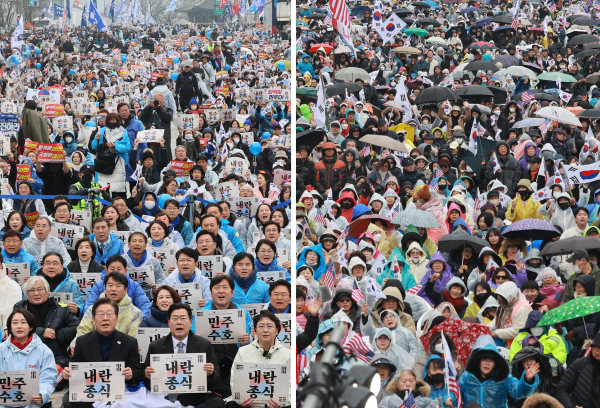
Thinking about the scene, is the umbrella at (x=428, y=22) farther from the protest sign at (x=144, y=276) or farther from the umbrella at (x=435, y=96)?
the protest sign at (x=144, y=276)

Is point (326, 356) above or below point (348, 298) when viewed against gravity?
above

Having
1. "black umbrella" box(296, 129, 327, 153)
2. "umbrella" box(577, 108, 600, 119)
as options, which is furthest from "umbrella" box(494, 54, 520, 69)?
"black umbrella" box(296, 129, 327, 153)

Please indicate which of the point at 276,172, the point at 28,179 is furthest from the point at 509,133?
the point at 28,179

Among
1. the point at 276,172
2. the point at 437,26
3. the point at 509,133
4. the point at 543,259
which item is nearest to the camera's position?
the point at 543,259

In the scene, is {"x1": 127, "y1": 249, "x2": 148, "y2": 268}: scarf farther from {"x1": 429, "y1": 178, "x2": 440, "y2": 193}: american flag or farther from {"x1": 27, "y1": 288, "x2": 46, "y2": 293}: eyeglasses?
{"x1": 429, "y1": 178, "x2": 440, "y2": 193}: american flag

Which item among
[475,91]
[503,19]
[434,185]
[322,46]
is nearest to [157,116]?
[434,185]

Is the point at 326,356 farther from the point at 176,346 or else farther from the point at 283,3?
the point at 283,3

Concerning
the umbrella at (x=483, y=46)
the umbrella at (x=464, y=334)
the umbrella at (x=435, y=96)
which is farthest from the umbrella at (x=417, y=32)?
the umbrella at (x=464, y=334)
